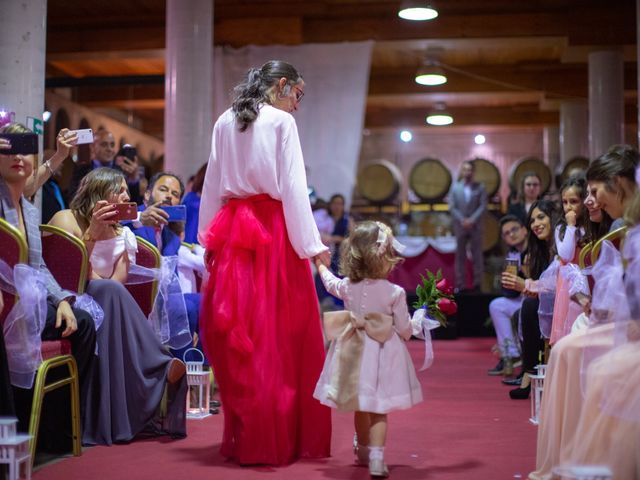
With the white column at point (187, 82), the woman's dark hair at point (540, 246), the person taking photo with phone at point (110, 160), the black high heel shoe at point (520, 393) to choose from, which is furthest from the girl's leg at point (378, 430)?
the white column at point (187, 82)

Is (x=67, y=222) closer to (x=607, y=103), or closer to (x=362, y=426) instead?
(x=362, y=426)

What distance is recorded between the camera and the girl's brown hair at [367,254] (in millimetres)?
3096

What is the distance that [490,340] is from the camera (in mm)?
8766

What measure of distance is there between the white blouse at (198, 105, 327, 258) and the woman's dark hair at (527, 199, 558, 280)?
210 cm

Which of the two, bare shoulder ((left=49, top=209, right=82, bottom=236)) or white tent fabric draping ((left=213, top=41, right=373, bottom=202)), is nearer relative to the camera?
bare shoulder ((left=49, top=209, right=82, bottom=236))

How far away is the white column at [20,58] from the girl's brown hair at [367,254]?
2311 millimetres

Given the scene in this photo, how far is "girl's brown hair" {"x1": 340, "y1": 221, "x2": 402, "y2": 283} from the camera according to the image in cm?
310

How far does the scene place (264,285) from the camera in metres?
3.33

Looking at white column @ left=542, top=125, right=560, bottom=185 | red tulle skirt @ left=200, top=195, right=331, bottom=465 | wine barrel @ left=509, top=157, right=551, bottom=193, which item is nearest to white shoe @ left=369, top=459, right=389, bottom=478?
red tulle skirt @ left=200, top=195, right=331, bottom=465

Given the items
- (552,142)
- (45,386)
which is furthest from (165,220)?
(552,142)

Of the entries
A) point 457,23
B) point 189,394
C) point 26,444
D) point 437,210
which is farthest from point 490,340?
point 26,444

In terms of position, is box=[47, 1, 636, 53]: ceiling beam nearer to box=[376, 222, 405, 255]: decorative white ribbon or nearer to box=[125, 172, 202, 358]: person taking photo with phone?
box=[125, 172, 202, 358]: person taking photo with phone

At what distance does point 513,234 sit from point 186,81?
3458mm

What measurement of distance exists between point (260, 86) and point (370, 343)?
40.9 inches
